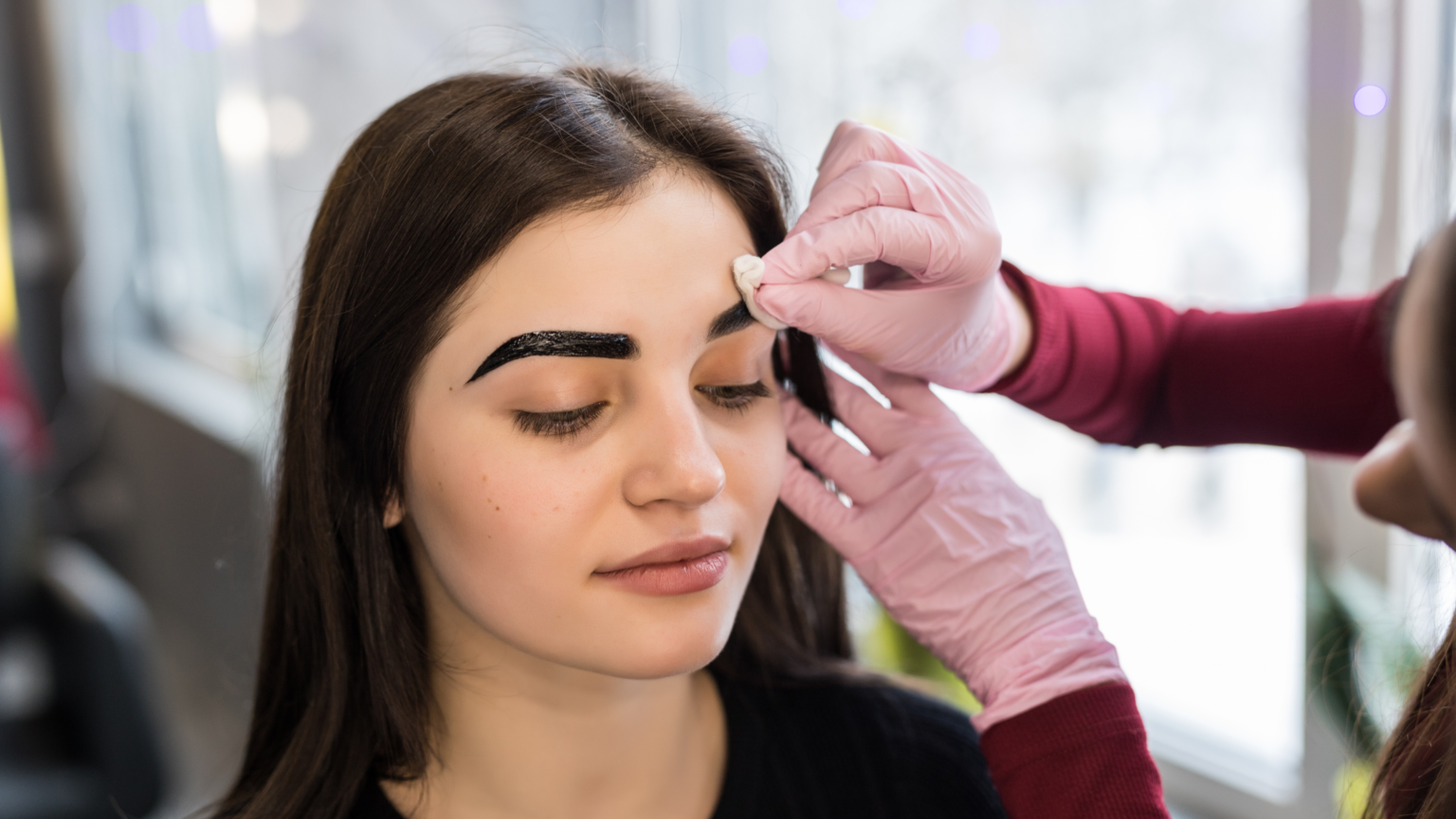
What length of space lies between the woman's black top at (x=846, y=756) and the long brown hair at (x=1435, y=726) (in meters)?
0.39

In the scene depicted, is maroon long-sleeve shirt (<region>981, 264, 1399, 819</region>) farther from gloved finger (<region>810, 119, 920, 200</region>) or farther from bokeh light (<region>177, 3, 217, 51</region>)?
bokeh light (<region>177, 3, 217, 51</region>)

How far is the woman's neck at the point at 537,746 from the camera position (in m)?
0.96

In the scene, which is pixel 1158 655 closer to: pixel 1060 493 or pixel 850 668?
pixel 1060 493

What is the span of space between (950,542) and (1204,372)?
12.5 inches

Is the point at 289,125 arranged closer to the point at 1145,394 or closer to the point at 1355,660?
the point at 1145,394

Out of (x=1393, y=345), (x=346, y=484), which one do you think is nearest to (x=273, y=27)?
(x=346, y=484)

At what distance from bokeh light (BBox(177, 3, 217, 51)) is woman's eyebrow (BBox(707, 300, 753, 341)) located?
9.33 feet

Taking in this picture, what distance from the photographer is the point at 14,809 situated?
186 cm

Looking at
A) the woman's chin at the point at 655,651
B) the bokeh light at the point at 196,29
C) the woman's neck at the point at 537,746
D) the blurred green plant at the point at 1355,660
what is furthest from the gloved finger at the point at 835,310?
the bokeh light at the point at 196,29

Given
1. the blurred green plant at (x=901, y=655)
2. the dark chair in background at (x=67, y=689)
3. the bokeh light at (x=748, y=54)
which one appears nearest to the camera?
the blurred green plant at (x=901, y=655)

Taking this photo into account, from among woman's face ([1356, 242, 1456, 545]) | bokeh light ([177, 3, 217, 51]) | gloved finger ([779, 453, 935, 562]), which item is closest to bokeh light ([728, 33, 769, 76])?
gloved finger ([779, 453, 935, 562])

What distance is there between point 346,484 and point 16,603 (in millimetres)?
1911

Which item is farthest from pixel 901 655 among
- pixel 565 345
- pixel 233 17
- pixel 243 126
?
pixel 233 17

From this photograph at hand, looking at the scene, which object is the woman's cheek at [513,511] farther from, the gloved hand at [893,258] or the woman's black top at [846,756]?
the woman's black top at [846,756]
